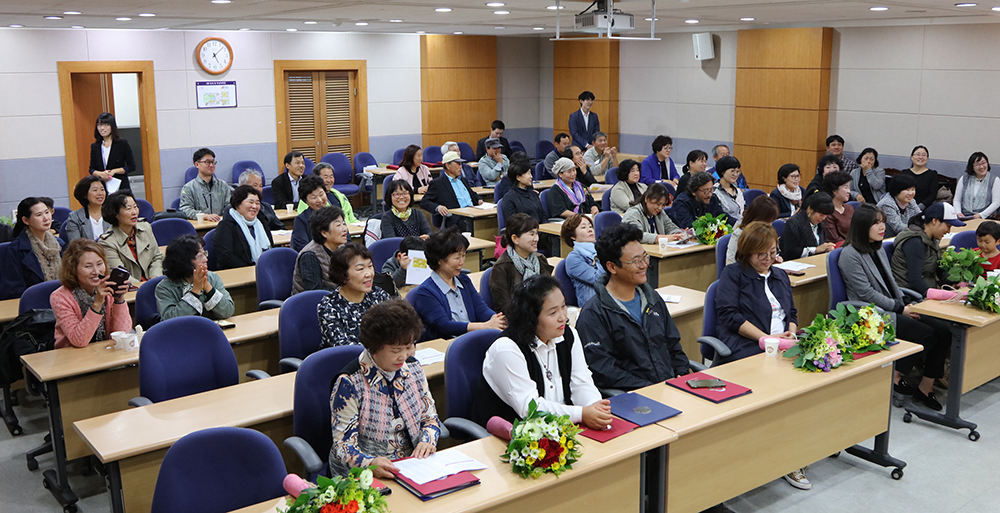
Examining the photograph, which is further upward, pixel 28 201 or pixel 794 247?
pixel 28 201

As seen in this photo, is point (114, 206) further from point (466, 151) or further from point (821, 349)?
point (466, 151)

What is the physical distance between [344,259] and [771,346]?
90.6 inches

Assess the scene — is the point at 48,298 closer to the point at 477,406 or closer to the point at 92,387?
the point at 92,387

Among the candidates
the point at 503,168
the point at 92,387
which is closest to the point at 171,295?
the point at 92,387

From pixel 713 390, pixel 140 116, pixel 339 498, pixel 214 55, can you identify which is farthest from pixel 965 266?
pixel 140 116

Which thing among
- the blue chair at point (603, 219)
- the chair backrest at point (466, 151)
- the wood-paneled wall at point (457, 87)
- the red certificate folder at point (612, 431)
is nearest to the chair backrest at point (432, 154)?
the wood-paneled wall at point (457, 87)

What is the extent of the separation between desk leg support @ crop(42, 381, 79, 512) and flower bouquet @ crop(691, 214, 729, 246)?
524 cm

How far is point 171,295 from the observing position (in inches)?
190

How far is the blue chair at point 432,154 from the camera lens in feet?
46.0

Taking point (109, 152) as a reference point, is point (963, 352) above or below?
below

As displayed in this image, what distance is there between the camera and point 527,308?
3.56m

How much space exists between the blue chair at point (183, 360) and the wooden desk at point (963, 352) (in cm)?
426

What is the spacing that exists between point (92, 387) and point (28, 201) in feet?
7.21

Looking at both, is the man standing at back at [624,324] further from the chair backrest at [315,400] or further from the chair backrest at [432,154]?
the chair backrest at [432,154]
